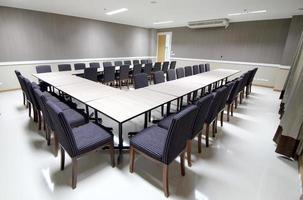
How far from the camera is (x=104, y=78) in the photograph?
4.67m

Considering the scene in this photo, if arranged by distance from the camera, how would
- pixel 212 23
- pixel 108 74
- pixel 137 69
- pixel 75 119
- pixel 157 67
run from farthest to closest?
pixel 212 23, pixel 157 67, pixel 137 69, pixel 108 74, pixel 75 119

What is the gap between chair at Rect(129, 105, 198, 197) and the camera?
1362 mm

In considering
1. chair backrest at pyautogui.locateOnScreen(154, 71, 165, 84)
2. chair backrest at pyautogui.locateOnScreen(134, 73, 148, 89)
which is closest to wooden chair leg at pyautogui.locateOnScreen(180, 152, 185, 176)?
chair backrest at pyautogui.locateOnScreen(134, 73, 148, 89)

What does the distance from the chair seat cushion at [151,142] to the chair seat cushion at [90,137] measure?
32 cm

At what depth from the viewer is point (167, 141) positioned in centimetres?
139

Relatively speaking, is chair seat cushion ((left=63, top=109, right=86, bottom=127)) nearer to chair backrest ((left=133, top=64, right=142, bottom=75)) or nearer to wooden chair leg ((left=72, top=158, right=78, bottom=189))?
wooden chair leg ((left=72, top=158, right=78, bottom=189))

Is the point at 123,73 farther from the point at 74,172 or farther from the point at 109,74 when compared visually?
the point at 74,172

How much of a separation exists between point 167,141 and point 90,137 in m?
0.87

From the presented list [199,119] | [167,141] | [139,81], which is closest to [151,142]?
[167,141]

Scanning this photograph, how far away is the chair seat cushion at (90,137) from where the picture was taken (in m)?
1.61

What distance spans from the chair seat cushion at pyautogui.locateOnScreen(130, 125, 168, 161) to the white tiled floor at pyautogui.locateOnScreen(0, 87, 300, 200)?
1.38ft

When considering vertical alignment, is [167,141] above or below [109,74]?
below

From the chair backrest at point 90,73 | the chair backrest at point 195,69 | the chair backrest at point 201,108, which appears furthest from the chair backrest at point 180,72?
the chair backrest at point 201,108

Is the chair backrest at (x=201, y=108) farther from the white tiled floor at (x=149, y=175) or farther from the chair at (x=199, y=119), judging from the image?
the white tiled floor at (x=149, y=175)
